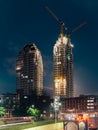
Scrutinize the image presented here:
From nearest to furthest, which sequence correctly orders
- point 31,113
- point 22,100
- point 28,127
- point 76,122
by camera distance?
point 76,122 → point 28,127 → point 31,113 → point 22,100

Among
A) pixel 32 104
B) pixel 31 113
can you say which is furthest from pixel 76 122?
pixel 32 104

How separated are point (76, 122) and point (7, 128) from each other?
819 cm

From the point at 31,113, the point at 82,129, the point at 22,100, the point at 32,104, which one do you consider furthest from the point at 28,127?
the point at 22,100

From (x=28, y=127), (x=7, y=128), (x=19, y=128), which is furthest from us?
(x=28, y=127)

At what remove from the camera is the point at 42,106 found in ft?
614

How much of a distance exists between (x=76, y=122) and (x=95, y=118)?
12.1 metres

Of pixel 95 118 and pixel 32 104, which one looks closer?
pixel 95 118

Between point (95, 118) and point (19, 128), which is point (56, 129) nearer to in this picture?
point (95, 118)

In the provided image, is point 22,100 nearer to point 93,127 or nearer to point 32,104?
point 32,104

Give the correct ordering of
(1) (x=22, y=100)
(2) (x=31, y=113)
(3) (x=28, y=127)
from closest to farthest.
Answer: (3) (x=28, y=127) < (2) (x=31, y=113) < (1) (x=22, y=100)

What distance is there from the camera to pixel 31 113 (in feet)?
389

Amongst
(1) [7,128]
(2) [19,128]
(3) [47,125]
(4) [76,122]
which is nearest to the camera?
(4) [76,122]

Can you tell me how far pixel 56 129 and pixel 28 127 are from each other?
664cm

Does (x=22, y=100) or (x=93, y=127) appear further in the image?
(x=22, y=100)
